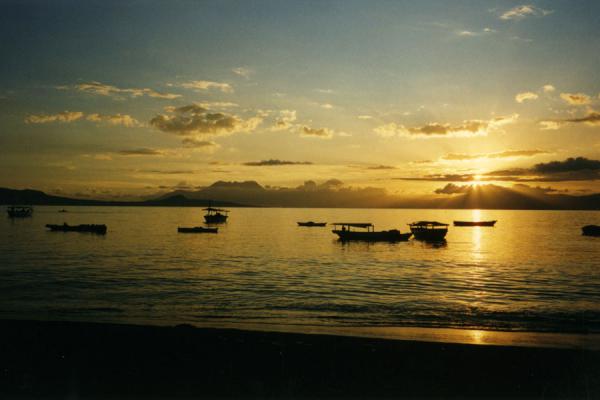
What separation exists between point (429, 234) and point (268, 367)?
94.2 metres

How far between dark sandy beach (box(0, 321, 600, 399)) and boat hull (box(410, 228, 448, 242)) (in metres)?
87.1

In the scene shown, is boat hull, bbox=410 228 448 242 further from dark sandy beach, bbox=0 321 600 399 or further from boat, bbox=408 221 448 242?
dark sandy beach, bbox=0 321 600 399

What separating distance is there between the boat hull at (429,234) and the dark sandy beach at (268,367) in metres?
87.1

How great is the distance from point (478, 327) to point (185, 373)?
16862mm

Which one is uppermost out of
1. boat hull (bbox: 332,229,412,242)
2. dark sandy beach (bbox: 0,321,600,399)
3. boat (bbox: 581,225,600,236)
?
dark sandy beach (bbox: 0,321,600,399)

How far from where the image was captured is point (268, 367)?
14234mm

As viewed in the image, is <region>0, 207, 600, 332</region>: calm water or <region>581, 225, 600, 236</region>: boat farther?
<region>581, 225, 600, 236</region>: boat

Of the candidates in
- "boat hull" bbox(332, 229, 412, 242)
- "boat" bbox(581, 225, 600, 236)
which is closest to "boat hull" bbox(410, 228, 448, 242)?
"boat hull" bbox(332, 229, 412, 242)

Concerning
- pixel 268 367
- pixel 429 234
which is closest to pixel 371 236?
pixel 429 234

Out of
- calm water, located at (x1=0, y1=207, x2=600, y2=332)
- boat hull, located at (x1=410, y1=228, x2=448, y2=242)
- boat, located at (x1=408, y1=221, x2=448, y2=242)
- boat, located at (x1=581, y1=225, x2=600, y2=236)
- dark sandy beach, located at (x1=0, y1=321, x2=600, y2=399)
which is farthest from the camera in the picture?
→ boat, located at (x1=581, y1=225, x2=600, y2=236)

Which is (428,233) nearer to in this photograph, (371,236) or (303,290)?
(371,236)

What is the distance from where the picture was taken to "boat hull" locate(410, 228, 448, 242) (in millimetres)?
102125

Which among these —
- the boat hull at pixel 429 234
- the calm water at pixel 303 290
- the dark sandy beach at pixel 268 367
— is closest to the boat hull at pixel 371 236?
the boat hull at pixel 429 234

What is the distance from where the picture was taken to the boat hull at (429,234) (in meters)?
102
